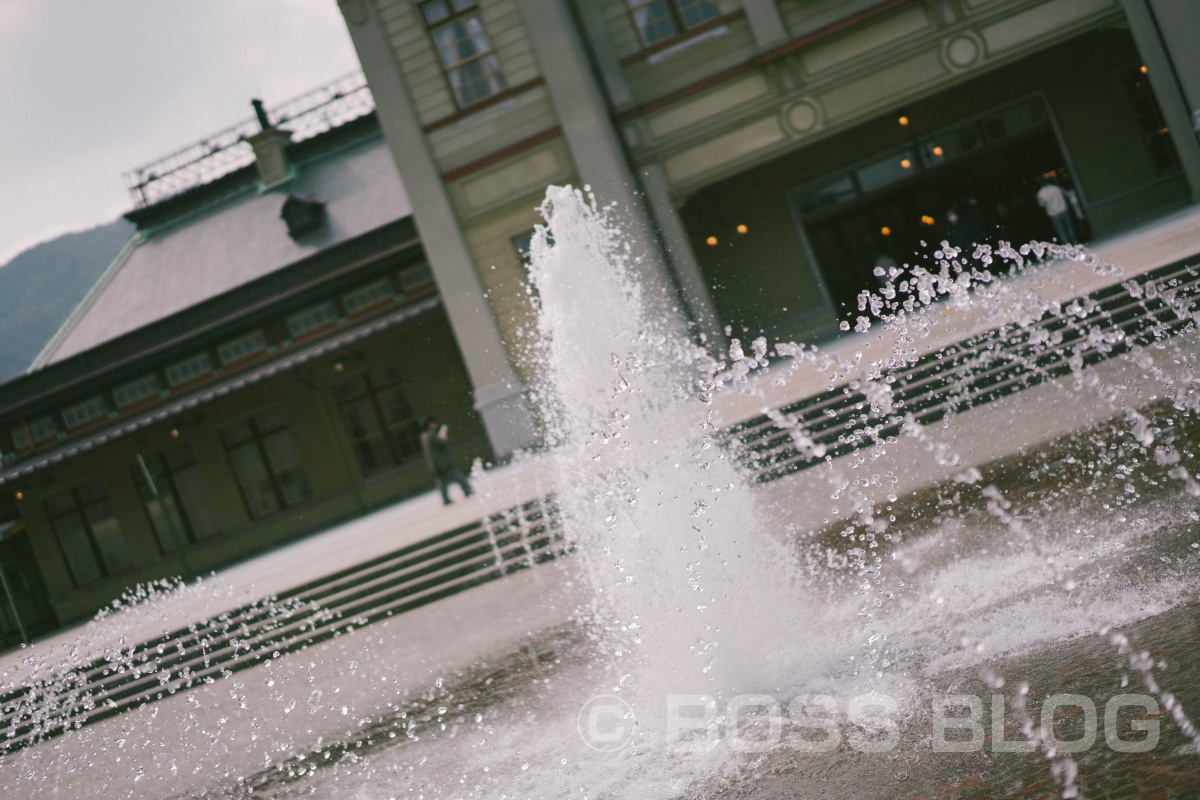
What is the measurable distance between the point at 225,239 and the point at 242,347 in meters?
4.11

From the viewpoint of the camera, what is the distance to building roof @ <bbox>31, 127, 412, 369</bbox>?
23.4 meters

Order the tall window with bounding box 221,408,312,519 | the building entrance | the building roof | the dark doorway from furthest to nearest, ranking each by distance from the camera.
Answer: the dark doorway < the building roof < the tall window with bounding box 221,408,312,519 < the building entrance

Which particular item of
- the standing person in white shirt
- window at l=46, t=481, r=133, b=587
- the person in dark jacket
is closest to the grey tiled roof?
window at l=46, t=481, r=133, b=587

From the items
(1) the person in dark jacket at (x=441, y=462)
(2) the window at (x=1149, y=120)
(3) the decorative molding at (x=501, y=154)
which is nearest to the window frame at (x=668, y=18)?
(3) the decorative molding at (x=501, y=154)

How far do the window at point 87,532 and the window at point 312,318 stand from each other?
22.9 feet

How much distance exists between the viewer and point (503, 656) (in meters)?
7.68

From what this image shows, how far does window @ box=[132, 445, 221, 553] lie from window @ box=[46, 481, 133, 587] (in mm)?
1266

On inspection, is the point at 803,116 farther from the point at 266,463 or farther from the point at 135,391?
the point at 135,391

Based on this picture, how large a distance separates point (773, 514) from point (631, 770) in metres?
→ 4.52

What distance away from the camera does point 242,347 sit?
23.0 meters

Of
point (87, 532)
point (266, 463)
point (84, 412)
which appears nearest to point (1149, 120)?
point (266, 463)

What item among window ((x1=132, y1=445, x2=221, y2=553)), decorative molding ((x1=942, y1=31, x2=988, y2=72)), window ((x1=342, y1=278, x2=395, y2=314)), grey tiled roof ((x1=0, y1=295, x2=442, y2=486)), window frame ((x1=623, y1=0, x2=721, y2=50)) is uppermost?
window frame ((x1=623, y1=0, x2=721, y2=50))

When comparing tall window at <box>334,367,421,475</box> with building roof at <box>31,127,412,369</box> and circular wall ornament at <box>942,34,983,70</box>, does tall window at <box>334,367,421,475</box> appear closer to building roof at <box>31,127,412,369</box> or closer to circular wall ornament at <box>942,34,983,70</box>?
building roof at <box>31,127,412,369</box>

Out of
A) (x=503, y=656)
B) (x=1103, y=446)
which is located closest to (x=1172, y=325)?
(x=1103, y=446)
